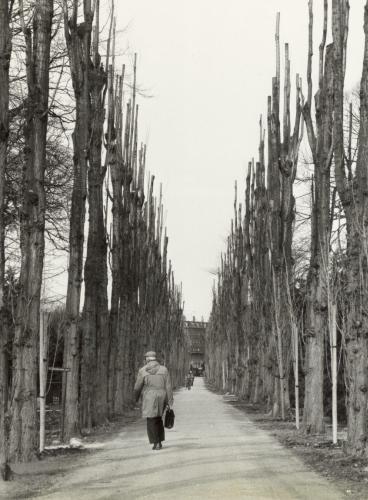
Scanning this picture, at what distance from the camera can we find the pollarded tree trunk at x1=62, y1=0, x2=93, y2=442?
54.5ft

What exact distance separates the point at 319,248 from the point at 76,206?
4487mm

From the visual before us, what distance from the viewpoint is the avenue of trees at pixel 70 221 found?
498 inches

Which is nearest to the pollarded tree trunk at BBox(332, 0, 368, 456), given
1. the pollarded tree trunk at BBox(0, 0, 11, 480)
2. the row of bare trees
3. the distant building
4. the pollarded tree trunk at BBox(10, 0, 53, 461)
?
the row of bare trees

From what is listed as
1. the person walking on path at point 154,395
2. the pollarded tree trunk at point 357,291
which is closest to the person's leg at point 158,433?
the person walking on path at point 154,395

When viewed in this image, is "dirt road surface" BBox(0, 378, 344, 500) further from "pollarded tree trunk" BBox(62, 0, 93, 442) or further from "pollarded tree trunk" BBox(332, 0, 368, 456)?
"pollarded tree trunk" BBox(62, 0, 93, 442)

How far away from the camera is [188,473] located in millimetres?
10984

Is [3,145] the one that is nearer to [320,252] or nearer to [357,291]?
[357,291]

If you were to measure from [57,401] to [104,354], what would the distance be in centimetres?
1849

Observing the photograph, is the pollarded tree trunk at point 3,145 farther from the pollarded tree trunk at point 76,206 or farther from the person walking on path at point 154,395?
the pollarded tree trunk at point 76,206

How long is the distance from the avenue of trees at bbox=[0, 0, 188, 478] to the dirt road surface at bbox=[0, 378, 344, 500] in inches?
40.6

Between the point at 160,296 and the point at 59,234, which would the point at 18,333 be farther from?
the point at 160,296

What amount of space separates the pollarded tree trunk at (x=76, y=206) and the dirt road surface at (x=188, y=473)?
3.57 ft

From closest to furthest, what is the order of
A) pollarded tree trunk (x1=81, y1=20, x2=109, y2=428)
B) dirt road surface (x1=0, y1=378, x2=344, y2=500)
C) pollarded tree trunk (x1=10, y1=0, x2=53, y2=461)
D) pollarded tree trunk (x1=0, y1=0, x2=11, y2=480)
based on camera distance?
dirt road surface (x1=0, y1=378, x2=344, y2=500) → pollarded tree trunk (x1=0, y1=0, x2=11, y2=480) → pollarded tree trunk (x1=10, y1=0, x2=53, y2=461) → pollarded tree trunk (x1=81, y1=20, x2=109, y2=428)

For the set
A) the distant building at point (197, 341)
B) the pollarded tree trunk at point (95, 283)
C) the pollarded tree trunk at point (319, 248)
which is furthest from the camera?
the distant building at point (197, 341)
